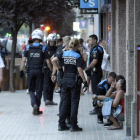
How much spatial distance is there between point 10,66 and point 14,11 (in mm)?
1969

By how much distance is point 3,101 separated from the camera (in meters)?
12.8

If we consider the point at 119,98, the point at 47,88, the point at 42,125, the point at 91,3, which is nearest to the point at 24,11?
the point at 91,3

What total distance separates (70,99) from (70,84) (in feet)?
1.21

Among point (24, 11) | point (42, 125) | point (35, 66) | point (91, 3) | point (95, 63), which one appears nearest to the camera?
point (42, 125)

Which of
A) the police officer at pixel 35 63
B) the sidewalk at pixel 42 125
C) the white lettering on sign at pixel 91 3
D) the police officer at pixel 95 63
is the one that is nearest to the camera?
the sidewalk at pixel 42 125

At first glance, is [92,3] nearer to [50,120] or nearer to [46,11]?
[46,11]

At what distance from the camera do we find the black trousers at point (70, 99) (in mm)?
8141

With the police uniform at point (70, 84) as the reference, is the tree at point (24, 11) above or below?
above

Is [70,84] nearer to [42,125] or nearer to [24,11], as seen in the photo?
[42,125]

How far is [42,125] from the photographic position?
8.88m

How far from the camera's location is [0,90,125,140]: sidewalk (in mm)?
7762

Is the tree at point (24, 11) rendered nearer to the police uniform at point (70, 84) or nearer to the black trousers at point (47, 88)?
the black trousers at point (47, 88)

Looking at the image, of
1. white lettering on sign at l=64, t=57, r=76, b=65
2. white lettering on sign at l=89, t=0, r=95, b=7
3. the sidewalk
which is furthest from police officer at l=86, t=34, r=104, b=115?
white lettering on sign at l=89, t=0, r=95, b=7

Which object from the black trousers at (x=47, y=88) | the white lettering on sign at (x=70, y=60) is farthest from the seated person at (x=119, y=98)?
the black trousers at (x=47, y=88)
